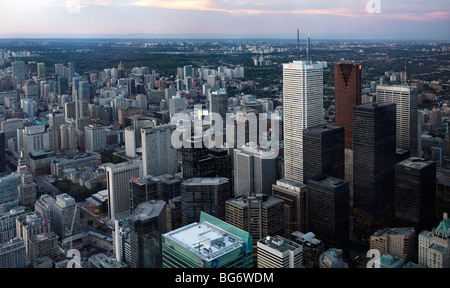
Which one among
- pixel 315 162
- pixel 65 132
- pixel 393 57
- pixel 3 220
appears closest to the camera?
pixel 393 57

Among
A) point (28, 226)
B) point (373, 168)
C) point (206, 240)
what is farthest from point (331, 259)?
point (28, 226)

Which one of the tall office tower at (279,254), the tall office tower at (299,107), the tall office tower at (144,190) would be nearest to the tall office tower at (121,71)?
the tall office tower at (144,190)

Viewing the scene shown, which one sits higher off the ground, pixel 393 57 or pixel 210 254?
pixel 393 57

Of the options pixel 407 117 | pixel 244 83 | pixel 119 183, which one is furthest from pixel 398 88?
pixel 244 83

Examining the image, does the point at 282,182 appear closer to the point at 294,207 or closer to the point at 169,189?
the point at 294,207

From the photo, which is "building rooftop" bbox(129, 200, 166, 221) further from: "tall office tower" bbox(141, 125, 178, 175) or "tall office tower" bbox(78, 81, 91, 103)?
"tall office tower" bbox(78, 81, 91, 103)
